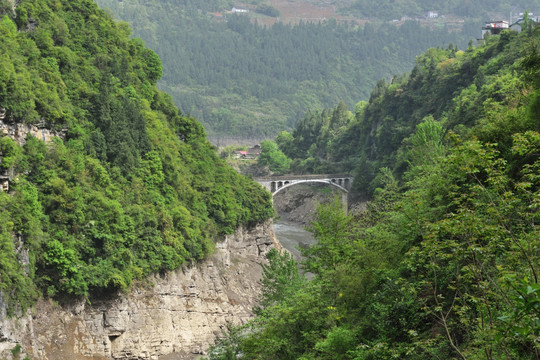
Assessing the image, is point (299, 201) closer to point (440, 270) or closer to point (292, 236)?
point (292, 236)

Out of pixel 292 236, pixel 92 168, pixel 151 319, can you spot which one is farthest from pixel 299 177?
pixel 151 319

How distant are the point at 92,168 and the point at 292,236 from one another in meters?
63.4

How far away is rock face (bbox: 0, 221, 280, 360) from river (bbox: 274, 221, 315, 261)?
2526 centimetres

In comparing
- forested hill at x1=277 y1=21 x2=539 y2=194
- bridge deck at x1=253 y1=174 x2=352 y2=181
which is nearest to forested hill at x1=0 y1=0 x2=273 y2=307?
forested hill at x1=277 y1=21 x2=539 y2=194

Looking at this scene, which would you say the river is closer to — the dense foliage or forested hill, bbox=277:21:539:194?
forested hill, bbox=277:21:539:194

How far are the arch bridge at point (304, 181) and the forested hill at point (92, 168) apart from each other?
28642 millimetres

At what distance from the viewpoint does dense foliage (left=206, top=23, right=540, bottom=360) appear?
1817 cm

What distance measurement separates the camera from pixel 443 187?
1254 inches

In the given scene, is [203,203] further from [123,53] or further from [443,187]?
[443,187]

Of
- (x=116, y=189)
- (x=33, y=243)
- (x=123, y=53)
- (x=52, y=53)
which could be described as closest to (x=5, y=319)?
(x=33, y=243)

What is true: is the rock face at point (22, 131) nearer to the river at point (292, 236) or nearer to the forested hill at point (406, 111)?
the forested hill at point (406, 111)

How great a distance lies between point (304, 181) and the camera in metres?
123

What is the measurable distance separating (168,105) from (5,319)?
4231 centimetres

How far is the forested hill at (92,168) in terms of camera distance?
5509 centimetres
